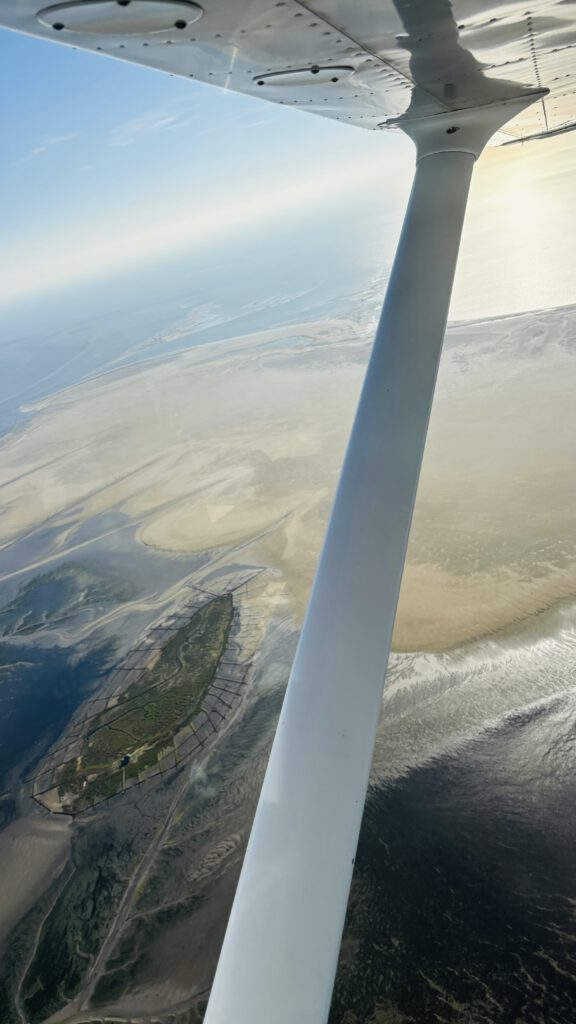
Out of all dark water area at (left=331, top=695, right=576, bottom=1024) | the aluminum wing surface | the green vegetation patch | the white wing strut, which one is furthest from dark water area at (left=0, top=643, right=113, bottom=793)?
the aluminum wing surface

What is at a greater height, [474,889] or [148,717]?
→ [148,717]

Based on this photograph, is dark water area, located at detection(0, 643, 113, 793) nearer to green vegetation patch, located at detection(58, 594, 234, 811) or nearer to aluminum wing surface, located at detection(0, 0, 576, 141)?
green vegetation patch, located at detection(58, 594, 234, 811)

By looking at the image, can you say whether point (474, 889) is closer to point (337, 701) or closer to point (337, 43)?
point (337, 701)

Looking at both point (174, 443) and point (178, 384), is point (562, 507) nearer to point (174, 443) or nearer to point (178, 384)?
point (174, 443)

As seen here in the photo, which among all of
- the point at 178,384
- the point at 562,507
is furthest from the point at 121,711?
the point at 178,384

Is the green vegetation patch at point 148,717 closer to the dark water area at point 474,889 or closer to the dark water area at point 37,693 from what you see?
the dark water area at point 37,693

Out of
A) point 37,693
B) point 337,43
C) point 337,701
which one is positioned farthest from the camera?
point 37,693

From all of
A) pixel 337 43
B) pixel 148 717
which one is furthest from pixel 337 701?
pixel 148 717
